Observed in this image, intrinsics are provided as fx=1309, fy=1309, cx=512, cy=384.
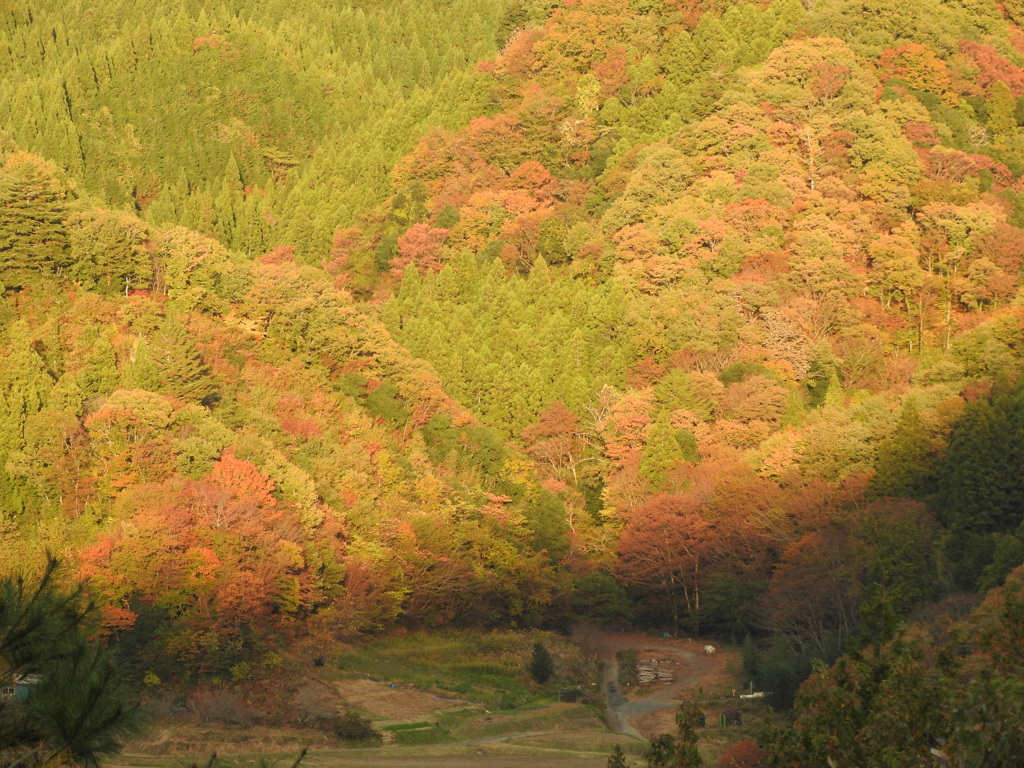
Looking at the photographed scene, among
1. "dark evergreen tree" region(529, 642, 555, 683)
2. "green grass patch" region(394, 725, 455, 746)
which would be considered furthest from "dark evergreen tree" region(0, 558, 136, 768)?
"dark evergreen tree" region(529, 642, 555, 683)

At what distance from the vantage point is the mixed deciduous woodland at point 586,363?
4378 centimetres

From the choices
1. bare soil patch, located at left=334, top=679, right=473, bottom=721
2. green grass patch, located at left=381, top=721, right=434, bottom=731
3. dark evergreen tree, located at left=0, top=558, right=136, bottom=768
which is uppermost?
dark evergreen tree, located at left=0, top=558, right=136, bottom=768

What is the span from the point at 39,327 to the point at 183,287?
24.8ft

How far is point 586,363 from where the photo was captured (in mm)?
65812

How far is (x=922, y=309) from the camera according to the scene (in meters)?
63.9

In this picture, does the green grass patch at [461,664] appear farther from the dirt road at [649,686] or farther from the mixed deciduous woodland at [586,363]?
the dirt road at [649,686]

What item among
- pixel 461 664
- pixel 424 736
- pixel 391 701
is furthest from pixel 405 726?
pixel 461 664

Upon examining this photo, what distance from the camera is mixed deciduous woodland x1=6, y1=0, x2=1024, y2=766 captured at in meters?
43.8

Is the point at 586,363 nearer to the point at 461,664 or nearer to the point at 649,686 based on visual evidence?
the point at 649,686

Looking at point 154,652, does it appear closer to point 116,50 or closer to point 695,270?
point 695,270

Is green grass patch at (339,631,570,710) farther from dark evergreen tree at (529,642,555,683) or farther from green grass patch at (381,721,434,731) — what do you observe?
green grass patch at (381,721,434,731)

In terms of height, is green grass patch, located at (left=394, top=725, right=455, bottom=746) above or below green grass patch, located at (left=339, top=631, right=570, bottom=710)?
above

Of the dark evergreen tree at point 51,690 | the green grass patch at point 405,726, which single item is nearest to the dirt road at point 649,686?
the green grass patch at point 405,726

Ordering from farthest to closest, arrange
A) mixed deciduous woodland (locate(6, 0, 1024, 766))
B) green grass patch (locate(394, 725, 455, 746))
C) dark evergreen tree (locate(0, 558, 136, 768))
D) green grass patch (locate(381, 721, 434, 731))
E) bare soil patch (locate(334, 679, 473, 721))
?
mixed deciduous woodland (locate(6, 0, 1024, 766)), bare soil patch (locate(334, 679, 473, 721)), green grass patch (locate(381, 721, 434, 731)), green grass patch (locate(394, 725, 455, 746)), dark evergreen tree (locate(0, 558, 136, 768))
